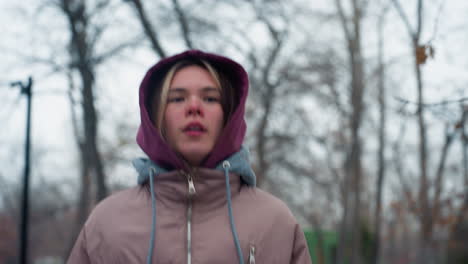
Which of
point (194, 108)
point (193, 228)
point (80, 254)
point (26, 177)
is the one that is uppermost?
point (194, 108)

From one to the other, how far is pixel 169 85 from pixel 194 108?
18cm

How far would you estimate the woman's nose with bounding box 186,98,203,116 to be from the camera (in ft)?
7.28

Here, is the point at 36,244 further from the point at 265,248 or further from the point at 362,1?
the point at 265,248

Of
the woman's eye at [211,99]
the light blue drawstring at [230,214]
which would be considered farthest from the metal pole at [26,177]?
the light blue drawstring at [230,214]

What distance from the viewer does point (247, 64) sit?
1268 centimetres

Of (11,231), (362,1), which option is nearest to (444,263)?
(362,1)

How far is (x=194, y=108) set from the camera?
2217 mm

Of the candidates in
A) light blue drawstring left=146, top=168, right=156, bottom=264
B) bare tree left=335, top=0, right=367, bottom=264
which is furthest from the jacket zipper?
bare tree left=335, top=0, right=367, bottom=264

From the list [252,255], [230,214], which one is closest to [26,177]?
[230,214]

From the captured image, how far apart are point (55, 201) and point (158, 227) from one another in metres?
33.0

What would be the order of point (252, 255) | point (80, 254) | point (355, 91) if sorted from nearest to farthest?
point (252, 255)
point (80, 254)
point (355, 91)

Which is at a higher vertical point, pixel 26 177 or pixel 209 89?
pixel 209 89

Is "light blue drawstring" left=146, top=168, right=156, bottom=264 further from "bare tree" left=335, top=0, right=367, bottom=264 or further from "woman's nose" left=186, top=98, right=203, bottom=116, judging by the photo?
"bare tree" left=335, top=0, right=367, bottom=264

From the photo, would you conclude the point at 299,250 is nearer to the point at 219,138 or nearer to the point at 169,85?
the point at 219,138
